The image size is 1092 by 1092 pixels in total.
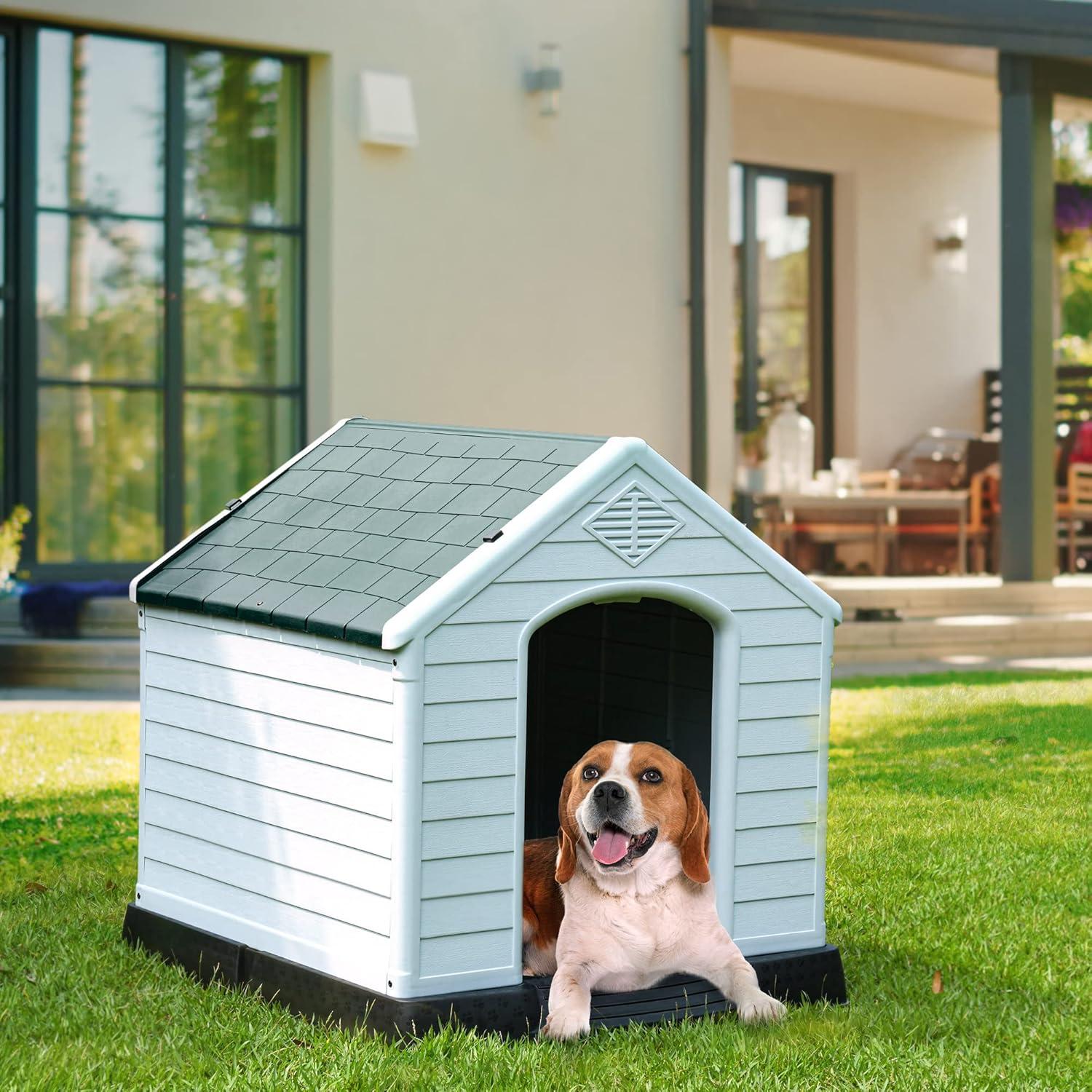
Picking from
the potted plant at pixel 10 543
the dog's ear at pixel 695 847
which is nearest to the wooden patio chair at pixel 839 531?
the potted plant at pixel 10 543

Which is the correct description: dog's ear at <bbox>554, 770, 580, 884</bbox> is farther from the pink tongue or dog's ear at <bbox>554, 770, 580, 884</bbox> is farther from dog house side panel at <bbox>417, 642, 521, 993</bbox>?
dog house side panel at <bbox>417, 642, 521, 993</bbox>

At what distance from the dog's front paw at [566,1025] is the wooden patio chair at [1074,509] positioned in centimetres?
1120

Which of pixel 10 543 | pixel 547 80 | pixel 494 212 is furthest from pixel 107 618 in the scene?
pixel 547 80

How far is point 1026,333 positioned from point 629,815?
30.8ft

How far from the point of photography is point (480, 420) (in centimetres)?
1109

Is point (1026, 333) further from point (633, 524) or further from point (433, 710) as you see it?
point (433, 710)

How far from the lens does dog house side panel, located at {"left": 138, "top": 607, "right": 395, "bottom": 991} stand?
3.45 metres

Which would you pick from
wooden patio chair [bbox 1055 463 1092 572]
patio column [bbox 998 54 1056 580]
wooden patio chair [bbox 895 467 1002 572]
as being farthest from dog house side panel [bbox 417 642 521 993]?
wooden patio chair [bbox 1055 463 1092 572]

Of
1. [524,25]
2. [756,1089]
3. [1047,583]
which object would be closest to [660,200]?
[524,25]

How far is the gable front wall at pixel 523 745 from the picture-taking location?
3.39m

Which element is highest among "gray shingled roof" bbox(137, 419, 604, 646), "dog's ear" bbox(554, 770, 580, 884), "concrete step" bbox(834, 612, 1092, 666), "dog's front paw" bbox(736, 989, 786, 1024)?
"gray shingled roof" bbox(137, 419, 604, 646)

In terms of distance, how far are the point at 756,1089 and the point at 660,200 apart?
30.5ft

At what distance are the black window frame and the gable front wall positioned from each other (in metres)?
7.01

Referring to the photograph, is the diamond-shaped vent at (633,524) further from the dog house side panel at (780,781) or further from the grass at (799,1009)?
the grass at (799,1009)
